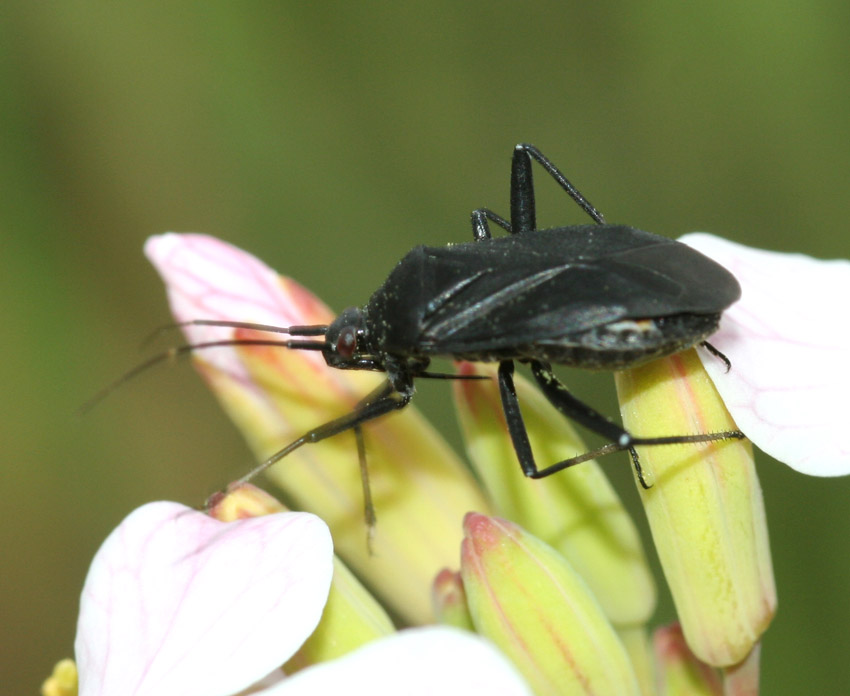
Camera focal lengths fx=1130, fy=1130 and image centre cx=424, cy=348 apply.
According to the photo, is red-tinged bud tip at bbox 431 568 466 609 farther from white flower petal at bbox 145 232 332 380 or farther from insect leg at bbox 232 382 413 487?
white flower petal at bbox 145 232 332 380

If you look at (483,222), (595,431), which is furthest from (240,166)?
(595,431)

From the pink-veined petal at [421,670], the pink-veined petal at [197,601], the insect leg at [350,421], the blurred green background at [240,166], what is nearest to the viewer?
the pink-veined petal at [421,670]

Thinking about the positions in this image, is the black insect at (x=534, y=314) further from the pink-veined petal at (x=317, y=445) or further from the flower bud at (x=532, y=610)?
the flower bud at (x=532, y=610)

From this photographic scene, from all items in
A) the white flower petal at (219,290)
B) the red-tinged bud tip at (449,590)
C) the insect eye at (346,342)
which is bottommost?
the red-tinged bud tip at (449,590)

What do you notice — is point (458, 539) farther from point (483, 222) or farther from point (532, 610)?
point (483, 222)

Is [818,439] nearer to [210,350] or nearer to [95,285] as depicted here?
[210,350]

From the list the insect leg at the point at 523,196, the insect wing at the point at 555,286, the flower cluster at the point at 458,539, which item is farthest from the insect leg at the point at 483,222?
the flower cluster at the point at 458,539
